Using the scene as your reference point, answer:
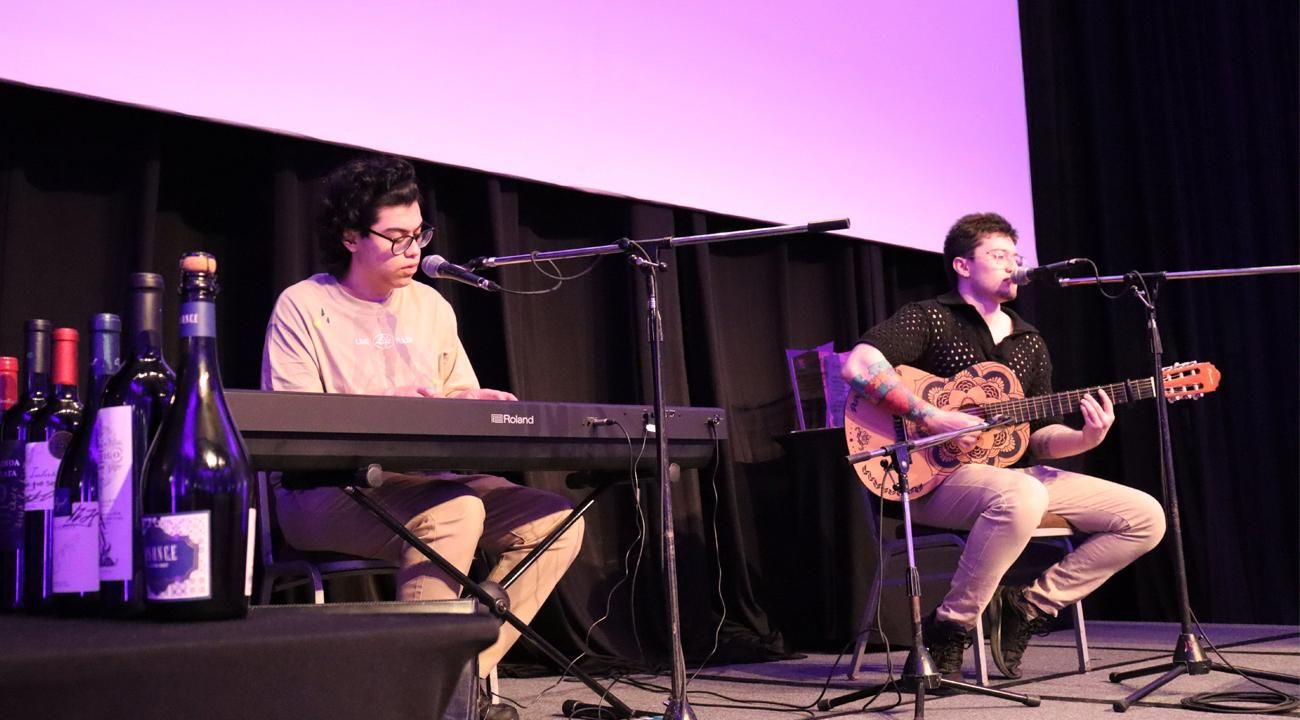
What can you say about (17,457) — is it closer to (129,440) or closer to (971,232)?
(129,440)

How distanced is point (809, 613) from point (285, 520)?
223cm

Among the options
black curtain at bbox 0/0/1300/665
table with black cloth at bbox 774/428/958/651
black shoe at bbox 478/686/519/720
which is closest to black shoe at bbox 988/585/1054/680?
table with black cloth at bbox 774/428/958/651

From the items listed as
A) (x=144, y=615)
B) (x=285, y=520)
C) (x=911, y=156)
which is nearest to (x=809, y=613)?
(x=911, y=156)

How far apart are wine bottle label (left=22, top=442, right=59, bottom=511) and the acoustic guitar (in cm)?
238

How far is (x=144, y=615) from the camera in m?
0.69

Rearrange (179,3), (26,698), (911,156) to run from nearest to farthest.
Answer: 1. (26,698)
2. (179,3)
3. (911,156)

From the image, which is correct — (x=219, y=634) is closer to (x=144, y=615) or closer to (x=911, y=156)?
(x=144, y=615)

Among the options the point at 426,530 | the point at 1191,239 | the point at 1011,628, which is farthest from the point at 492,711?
the point at 1191,239

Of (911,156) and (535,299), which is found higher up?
(911,156)

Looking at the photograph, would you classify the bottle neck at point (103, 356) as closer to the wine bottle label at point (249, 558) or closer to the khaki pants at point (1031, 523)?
the wine bottle label at point (249, 558)

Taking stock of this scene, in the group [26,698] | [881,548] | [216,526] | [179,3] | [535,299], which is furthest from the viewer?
[535,299]

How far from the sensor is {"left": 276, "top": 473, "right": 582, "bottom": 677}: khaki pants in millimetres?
2219

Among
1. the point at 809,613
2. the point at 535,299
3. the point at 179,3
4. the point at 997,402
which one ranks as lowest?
the point at 809,613

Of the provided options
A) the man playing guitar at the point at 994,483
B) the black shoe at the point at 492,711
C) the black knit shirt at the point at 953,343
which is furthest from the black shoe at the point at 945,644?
the black shoe at the point at 492,711
